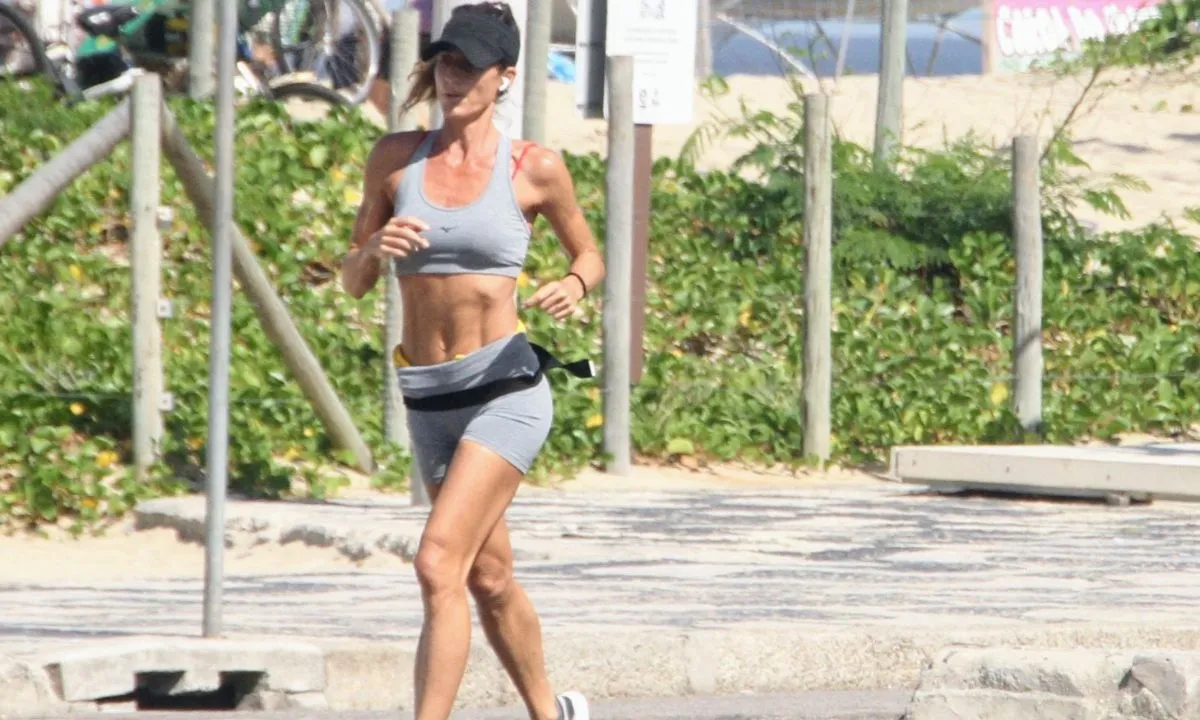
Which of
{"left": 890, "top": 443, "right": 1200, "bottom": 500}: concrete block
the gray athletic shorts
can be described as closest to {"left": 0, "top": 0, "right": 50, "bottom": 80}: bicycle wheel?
{"left": 890, "top": 443, "right": 1200, "bottom": 500}: concrete block

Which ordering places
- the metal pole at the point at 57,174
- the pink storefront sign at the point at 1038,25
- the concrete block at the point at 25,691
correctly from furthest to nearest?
the pink storefront sign at the point at 1038,25 → the metal pole at the point at 57,174 → the concrete block at the point at 25,691

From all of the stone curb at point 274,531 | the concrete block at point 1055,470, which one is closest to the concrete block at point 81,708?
the stone curb at point 274,531

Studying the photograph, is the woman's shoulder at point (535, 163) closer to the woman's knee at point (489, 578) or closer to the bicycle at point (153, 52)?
the woman's knee at point (489, 578)

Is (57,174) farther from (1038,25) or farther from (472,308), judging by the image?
(1038,25)

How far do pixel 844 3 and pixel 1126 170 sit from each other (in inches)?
148

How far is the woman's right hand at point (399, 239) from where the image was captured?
500 centimetres

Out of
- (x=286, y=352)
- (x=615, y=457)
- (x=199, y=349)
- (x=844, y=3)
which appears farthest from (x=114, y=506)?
(x=844, y=3)

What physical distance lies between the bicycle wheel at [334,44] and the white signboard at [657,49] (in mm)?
5499

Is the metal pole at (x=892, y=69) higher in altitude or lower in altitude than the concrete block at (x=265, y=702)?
higher

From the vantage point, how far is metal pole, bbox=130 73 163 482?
383 inches

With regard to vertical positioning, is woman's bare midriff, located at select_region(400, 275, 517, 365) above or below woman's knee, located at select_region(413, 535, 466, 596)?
above

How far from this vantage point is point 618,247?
1123 cm

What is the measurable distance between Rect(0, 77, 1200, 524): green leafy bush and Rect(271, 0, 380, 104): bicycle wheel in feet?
8.93

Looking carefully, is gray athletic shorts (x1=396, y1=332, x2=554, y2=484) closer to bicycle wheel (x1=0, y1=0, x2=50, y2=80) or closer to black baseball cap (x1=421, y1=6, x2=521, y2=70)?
black baseball cap (x1=421, y1=6, x2=521, y2=70)
